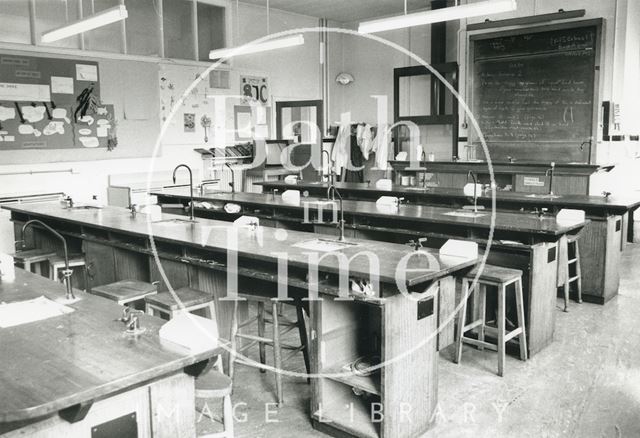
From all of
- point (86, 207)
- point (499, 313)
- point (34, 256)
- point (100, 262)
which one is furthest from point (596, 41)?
point (34, 256)

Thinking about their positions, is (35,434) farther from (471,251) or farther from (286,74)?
(286,74)

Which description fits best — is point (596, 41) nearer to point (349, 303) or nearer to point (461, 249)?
point (461, 249)

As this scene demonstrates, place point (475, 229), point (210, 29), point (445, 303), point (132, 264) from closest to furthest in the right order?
point (445, 303)
point (475, 229)
point (132, 264)
point (210, 29)

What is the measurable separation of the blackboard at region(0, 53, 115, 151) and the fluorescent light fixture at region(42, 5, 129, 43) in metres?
0.43

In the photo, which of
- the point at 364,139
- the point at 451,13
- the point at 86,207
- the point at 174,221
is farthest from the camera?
the point at 364,139

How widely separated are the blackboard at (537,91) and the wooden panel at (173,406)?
7275 millimetres

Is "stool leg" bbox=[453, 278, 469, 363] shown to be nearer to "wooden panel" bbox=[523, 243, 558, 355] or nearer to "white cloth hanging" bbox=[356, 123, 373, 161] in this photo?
"wooden panel" bbox=[523, 243, 558, 355]

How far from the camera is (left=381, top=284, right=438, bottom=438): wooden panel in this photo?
8.98ft

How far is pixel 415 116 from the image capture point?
989 centimetres

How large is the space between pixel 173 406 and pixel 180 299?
1.34 m

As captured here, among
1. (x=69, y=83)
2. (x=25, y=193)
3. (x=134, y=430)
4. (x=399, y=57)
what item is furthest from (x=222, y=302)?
(x=399, y=57)

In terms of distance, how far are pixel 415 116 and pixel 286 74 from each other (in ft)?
7.82

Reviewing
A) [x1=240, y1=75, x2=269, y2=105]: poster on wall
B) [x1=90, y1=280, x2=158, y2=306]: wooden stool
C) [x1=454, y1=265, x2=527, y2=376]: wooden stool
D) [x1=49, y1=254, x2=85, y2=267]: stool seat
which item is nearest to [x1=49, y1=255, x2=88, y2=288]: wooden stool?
[x1=49, y1=254, x2=85, y2=267]: stool seat

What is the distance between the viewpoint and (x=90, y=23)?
5992mm
